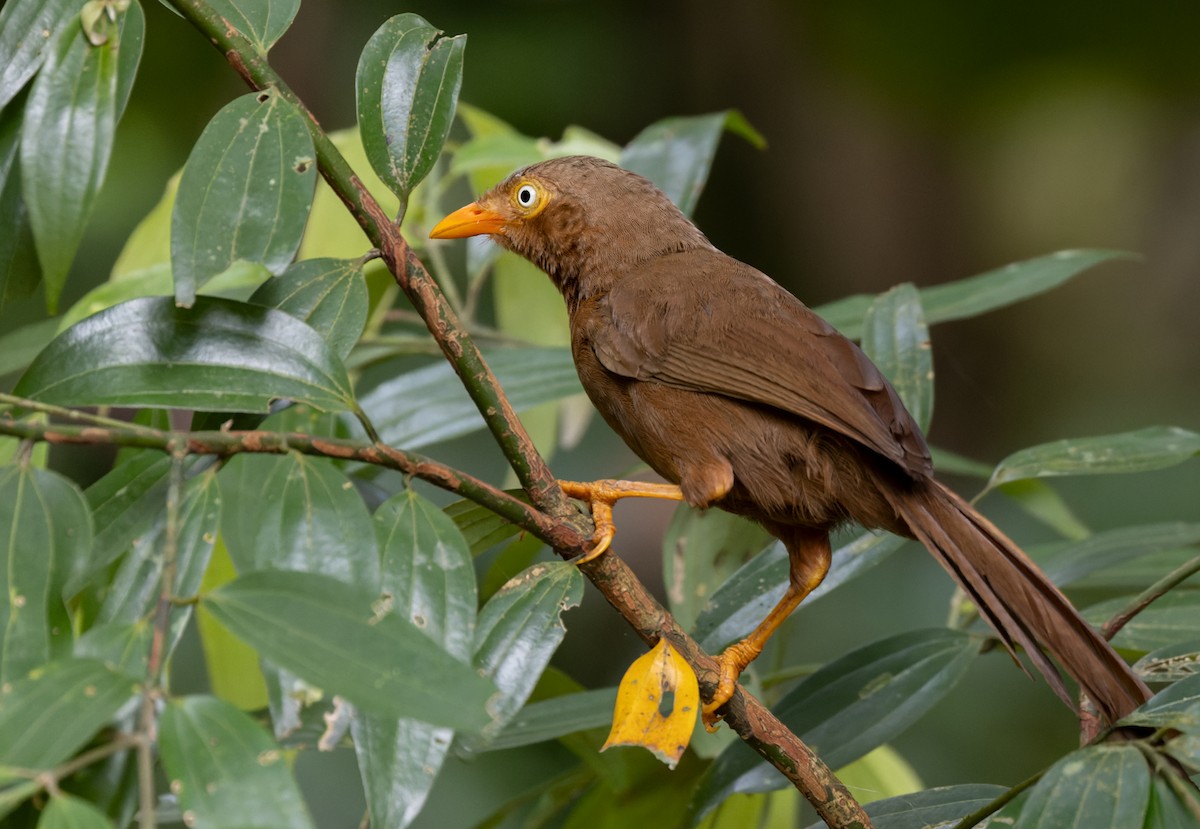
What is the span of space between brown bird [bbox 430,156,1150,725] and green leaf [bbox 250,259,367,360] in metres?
0.60

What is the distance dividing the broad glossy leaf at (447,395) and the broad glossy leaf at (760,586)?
54 centimetres

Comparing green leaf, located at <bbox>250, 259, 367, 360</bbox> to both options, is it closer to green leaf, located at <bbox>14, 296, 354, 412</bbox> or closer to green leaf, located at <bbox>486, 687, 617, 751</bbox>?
green leaf, located at <bbox>14, 296, 354, 412</bbox>

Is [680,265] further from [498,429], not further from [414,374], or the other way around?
[498,429]

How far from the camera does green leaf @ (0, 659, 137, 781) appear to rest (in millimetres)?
1084

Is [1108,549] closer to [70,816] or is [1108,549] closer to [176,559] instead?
[176,559]

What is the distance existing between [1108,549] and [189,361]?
1.86 metres

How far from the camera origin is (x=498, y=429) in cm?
172

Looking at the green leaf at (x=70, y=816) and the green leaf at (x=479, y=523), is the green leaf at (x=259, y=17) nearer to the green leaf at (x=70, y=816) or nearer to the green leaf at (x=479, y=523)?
the green leaf at (x=479, y=523)

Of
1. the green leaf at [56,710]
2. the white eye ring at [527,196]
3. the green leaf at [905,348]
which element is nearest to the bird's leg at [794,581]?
the green leaf at [905,348]

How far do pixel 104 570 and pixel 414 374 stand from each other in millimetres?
1194

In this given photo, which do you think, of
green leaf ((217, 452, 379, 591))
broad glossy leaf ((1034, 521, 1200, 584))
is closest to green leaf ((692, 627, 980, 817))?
broad glossy leaf ((1034, 521, 1200, 584))

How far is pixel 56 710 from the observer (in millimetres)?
1123

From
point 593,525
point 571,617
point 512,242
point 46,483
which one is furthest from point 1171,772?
point 571,617

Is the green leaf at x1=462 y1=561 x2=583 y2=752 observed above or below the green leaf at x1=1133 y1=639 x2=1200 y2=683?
above
